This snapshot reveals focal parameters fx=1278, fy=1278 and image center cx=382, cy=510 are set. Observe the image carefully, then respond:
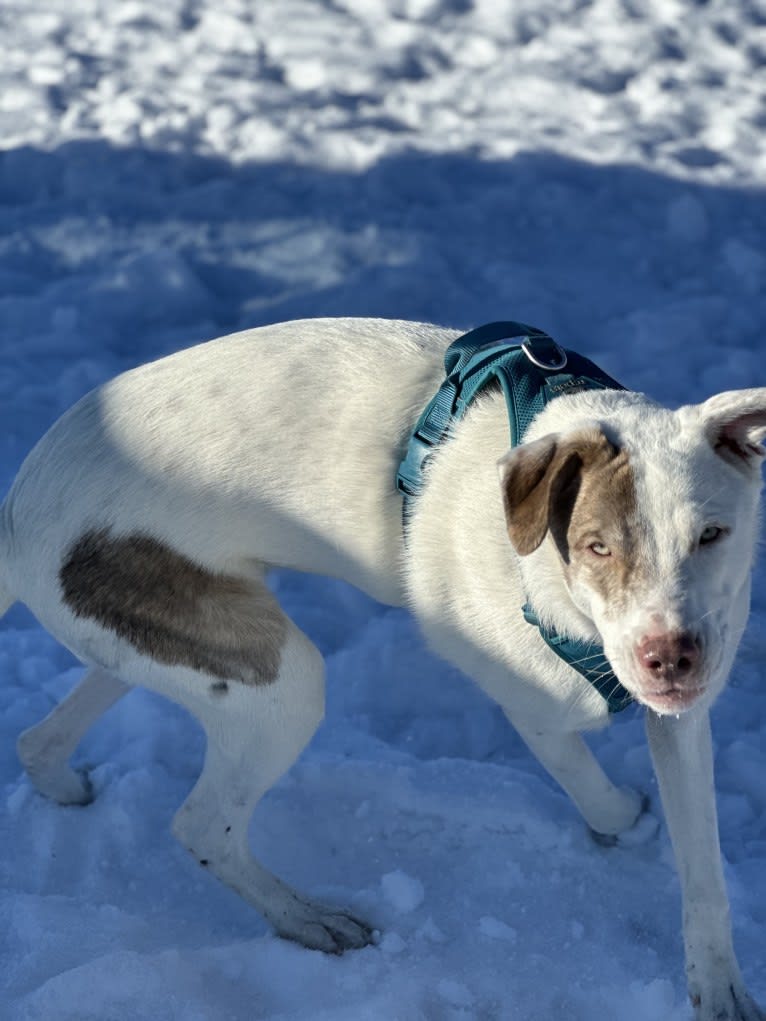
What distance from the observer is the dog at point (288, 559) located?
267cm

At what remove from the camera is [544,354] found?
2752 mm

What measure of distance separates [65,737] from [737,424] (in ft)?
6.37

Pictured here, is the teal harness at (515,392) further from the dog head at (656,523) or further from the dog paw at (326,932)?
the dog paw at (326,932)

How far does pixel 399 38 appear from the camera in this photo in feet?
21.9

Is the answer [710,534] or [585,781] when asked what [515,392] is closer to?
[710,534]

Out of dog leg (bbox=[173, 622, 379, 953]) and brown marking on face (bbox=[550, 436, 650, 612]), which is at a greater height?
brown marking on face (bbox=[550, 436, 650, 612])

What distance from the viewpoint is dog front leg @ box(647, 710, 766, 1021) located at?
8.74 feet

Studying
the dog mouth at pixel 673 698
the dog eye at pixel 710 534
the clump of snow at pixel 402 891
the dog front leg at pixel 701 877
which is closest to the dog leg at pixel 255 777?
the clump of snow at pixel 402 891

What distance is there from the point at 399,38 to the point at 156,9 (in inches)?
56.6

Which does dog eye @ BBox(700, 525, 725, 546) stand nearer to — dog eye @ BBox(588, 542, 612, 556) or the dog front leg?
dog eye @ BBox(588, 542, 612, 556)

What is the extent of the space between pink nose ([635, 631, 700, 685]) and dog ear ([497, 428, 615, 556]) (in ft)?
0.89

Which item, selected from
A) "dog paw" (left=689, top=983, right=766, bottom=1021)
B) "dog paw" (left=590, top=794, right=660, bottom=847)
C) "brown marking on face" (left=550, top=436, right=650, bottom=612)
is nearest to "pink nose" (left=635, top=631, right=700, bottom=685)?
"brown marking on face" (left=550, top=436, right=650, bottom=612)

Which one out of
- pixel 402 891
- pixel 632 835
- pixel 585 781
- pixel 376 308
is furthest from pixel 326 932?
pixel 376 308

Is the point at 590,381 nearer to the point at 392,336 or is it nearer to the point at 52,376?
the point at 392,336
